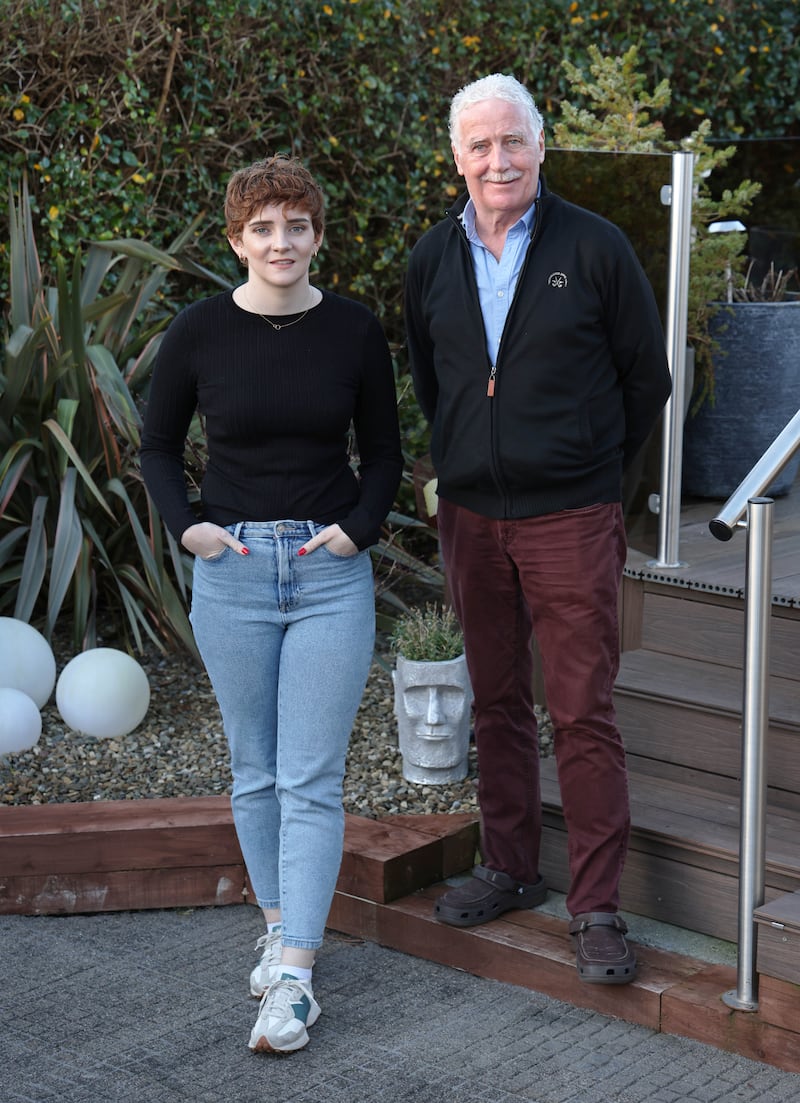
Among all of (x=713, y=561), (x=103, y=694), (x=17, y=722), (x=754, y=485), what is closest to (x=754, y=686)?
(x=754, y=485)

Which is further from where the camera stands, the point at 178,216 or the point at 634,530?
the point at 178,216

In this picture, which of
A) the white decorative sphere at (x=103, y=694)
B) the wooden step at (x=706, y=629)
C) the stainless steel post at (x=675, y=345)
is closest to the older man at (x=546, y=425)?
the wooden step at (x=706, y=629)

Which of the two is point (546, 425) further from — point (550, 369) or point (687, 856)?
point (687, 856)

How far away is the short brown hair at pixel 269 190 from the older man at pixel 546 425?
31cm

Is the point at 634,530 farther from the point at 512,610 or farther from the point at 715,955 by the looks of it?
the point at 715,955

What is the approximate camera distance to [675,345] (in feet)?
12.3

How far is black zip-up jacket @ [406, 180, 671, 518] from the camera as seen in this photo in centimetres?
276

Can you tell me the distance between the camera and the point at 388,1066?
2.76 metres

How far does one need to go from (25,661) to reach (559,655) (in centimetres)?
188

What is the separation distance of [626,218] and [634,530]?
835 mm

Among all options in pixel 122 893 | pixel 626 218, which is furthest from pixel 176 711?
pixel 626 218

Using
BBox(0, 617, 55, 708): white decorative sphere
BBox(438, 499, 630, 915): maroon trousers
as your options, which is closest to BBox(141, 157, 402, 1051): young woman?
BBox(438, 499, 630, 915): maroon trousers

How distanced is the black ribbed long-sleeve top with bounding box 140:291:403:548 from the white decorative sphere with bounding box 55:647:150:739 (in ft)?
4.35

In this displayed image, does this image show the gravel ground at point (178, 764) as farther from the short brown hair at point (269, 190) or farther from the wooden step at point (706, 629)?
the short brown hair at point (269, 190)
